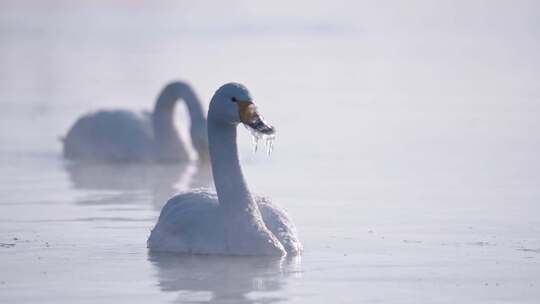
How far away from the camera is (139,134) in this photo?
20.1 m

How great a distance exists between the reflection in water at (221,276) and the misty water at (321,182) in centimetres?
2

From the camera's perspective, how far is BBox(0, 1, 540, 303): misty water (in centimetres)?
1056

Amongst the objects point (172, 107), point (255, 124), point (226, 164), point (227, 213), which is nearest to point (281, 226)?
point (227, 213)

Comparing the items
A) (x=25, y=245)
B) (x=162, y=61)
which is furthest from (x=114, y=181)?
(x=162, y=61)

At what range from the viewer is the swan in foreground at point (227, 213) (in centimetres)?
1148

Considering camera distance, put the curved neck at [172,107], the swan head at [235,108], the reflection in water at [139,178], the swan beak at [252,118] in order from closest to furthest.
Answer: the swan beak at [252,118] → the swan head at [235,108] → the reflection in water at [139,178] → the curved neck at [172,107]

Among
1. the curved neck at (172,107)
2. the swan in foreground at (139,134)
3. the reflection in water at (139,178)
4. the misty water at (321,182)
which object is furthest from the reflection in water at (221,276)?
the curved neck at (172,107)

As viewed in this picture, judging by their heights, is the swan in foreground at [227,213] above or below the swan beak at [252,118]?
below

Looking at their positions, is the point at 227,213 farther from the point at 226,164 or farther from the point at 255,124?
the point at 255,124

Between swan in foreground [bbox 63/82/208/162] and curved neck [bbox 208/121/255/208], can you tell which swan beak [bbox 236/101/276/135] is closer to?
curved neck [bbox 208/121/255/208]

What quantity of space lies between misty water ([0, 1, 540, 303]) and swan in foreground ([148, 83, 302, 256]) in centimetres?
13

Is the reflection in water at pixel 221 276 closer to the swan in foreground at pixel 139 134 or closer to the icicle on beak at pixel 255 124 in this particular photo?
the icicle on beak at pixel 255 124

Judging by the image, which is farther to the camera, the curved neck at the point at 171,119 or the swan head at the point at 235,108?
the curved neck at the point at 171,119

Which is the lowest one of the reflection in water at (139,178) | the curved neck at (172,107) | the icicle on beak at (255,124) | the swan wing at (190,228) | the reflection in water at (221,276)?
the reflection in water at (221,276)
